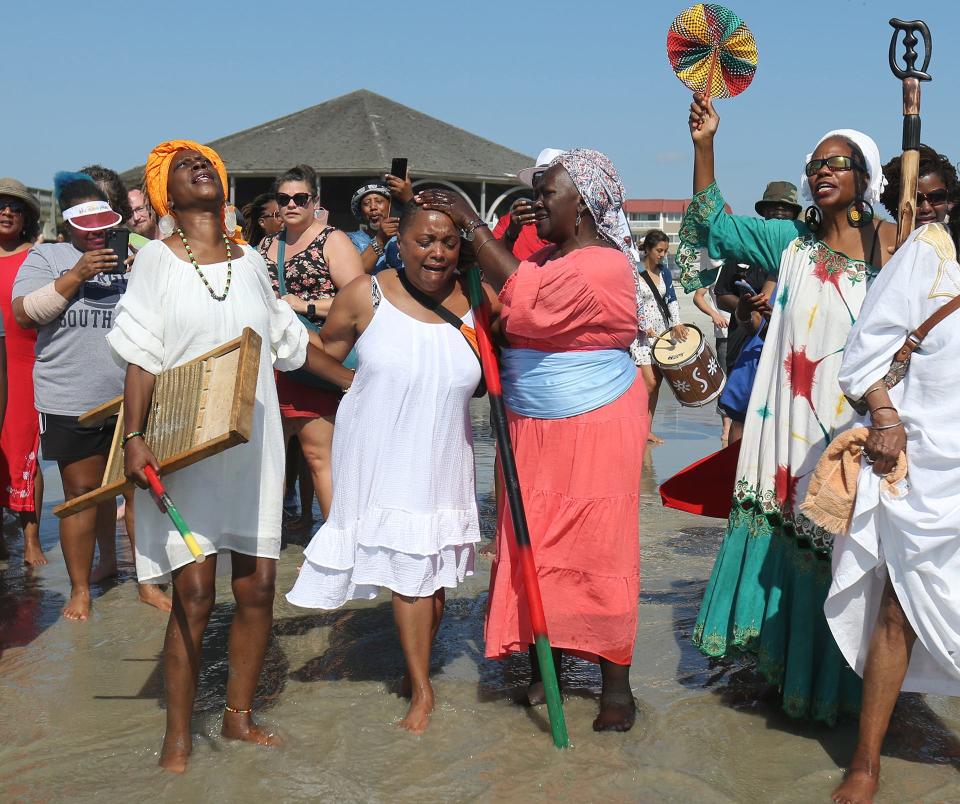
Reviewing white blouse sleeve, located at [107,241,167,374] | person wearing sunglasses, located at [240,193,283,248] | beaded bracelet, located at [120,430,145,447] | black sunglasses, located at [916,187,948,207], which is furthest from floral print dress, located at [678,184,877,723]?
person wearing sunglasses, located at [240,193,283,248]

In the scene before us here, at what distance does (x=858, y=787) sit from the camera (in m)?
3.69

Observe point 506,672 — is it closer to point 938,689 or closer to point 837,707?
point 837,707

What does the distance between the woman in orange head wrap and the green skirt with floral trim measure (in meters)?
1.81

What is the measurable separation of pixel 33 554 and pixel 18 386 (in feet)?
3.30

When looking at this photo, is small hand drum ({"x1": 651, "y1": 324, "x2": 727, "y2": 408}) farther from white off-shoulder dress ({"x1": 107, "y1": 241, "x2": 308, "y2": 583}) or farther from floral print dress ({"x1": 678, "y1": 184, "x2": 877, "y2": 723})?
white off-shoulder dress ({"x1": 107, "y1": 241, "x2": 308, "y2": 583})

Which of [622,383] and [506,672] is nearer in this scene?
[622,383]

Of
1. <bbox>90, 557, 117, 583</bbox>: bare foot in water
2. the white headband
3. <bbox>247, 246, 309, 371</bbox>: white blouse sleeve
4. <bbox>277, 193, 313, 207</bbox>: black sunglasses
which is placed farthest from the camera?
<bbox>277, 193, 313, 207</bbox>: black sunglasses

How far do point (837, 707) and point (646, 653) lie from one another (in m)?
1.06

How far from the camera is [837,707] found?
428cm

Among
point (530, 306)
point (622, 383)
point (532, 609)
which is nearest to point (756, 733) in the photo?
point (532, 609)

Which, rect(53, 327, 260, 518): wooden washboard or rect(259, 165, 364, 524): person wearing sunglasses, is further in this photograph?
rect(259, 165, 364, 524): person wearing sunglasses

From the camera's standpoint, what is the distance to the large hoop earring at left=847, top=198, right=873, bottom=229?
14.1ft

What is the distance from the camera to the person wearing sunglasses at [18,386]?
6.46 m

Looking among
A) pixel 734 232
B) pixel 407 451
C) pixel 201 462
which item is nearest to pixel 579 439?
pixel 407 451
